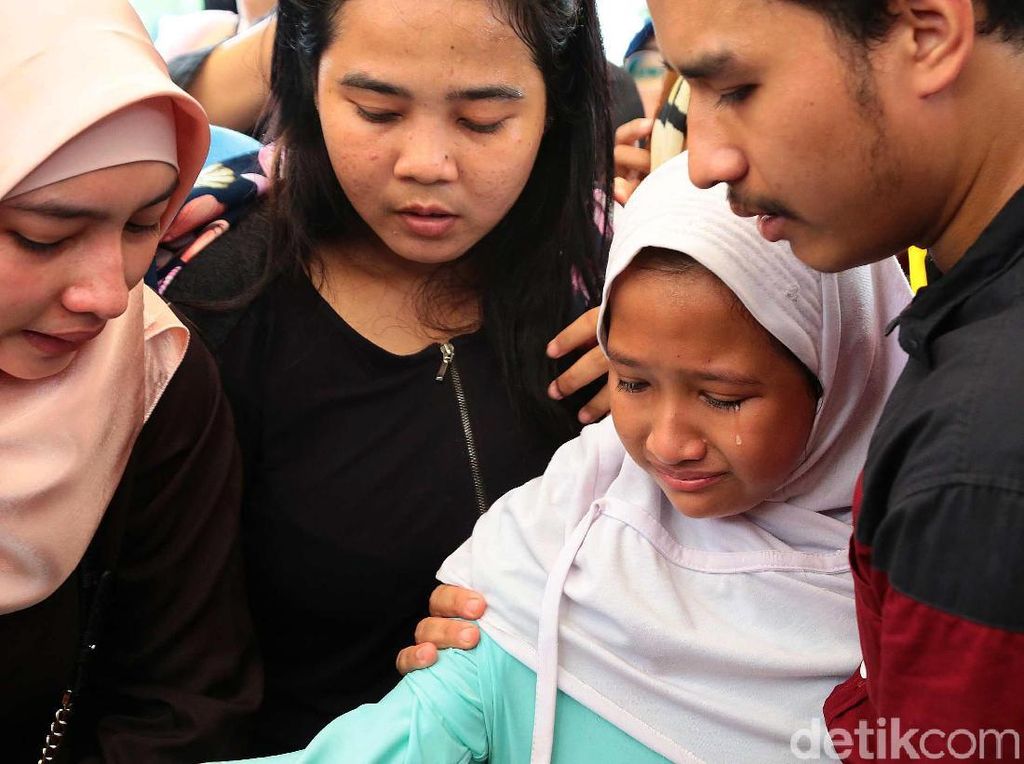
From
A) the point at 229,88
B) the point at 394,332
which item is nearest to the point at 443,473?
the point at 394,332

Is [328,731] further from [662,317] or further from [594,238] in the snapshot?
[594,238]

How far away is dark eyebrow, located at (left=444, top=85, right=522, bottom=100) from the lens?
5.01 ft

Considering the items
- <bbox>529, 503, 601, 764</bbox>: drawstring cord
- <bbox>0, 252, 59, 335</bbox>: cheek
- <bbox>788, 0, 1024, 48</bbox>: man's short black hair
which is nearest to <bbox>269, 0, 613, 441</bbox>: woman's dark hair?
<bbox>529, 503, 601, 764</bbox>: drawstring cord

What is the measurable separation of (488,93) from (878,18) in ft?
2.34

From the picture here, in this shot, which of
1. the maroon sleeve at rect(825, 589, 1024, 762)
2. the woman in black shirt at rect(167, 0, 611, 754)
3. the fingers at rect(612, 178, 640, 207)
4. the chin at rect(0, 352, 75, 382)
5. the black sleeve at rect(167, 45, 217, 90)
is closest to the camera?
the maroon sleeve at rect(825, 589, 1024, 762)

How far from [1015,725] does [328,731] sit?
781 mm

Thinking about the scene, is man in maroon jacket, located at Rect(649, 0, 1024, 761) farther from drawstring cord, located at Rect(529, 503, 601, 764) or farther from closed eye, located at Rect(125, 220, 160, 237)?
closed eye, located at Rect(125, 220, 160, 237)

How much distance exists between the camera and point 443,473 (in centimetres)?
170

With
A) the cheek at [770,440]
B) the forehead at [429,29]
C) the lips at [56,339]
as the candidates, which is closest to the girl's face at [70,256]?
the lips at [56,339]

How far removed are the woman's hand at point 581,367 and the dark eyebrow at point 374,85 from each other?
0.40 m

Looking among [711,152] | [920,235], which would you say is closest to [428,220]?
[711,152]

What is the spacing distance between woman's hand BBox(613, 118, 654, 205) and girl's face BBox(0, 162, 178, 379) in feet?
2.61

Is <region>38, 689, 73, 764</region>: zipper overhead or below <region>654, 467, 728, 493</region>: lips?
below
